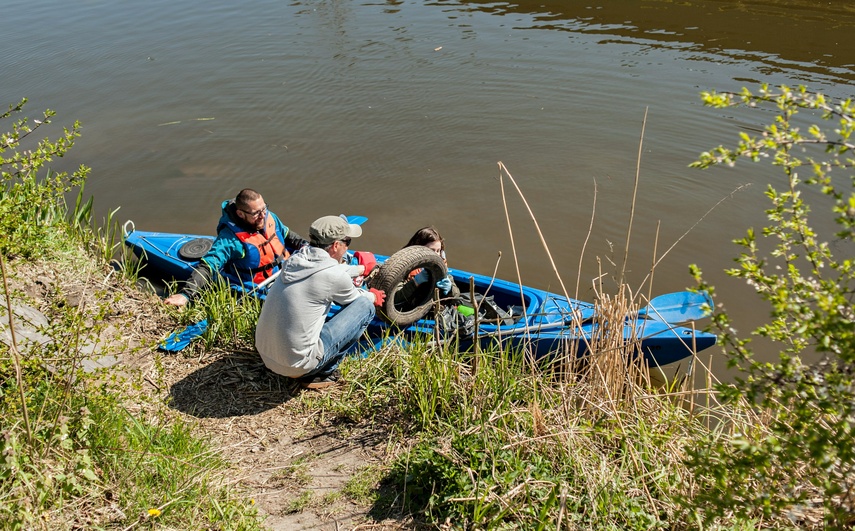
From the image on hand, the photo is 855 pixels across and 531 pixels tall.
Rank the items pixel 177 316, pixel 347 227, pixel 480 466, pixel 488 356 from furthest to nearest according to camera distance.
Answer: pixel 177 316 → pixel 347 227 → pixel 488 356 → pixel 480 466

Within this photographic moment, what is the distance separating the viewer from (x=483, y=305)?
232 inches

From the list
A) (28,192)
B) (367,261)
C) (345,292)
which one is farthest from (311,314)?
(28,192)

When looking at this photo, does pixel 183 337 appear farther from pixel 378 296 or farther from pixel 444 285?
pixel 444 285

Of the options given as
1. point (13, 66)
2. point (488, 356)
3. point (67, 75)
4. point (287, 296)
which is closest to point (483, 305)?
point (488, 356)

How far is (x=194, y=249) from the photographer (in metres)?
6.91

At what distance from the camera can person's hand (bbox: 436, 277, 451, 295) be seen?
5.69 metres

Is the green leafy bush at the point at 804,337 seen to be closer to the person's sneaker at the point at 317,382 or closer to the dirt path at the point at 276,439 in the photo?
the dirt path at the point at 276,439

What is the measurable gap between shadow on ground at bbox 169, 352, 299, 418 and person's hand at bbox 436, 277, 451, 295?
4.83ft

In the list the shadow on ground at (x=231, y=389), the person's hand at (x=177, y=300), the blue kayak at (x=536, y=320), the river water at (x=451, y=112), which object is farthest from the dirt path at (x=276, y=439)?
the river water at (x=451, y=112)

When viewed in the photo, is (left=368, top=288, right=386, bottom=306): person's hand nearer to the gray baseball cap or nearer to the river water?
the gray baseball cap

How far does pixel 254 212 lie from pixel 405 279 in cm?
142

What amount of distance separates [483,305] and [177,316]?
2.38 metres

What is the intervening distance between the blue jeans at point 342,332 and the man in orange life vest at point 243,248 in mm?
1284

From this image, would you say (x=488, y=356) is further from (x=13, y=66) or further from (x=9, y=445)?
(x=13, y=66)
